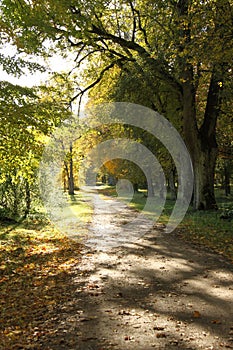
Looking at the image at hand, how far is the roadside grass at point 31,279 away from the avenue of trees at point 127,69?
2466 millimetres

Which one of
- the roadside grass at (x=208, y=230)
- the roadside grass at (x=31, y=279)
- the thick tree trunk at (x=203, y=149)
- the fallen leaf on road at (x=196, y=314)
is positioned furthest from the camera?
the thick tree trunk at (x=203, y=149)

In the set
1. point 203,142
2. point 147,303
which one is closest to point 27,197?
point 203,142

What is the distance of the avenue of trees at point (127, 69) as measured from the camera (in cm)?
938

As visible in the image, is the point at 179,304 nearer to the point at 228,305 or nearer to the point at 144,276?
the point at 228,305

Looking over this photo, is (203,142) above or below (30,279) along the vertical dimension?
above

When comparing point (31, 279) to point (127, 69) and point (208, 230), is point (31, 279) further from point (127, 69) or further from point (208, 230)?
point (127, 69)

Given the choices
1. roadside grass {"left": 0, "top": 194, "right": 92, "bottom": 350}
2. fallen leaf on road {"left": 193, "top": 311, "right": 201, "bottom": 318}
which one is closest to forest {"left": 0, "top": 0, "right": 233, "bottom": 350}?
roadside grass {"left": 0, "top": 194, "right": 92, "bottom": 350}

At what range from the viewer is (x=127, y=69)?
55.6 ft

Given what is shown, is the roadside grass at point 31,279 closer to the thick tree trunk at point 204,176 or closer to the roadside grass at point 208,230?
the roadside grass at point 208,230

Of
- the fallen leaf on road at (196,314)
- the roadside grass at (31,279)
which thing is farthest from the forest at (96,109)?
the fallen leaf on road at (196,314)

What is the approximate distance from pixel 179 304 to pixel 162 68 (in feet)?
37.9

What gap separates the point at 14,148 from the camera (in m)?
9.79

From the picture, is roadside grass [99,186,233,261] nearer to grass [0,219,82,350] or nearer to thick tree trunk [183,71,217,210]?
thick tree trunk [183,71,217,210]

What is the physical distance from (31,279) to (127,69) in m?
12.3
